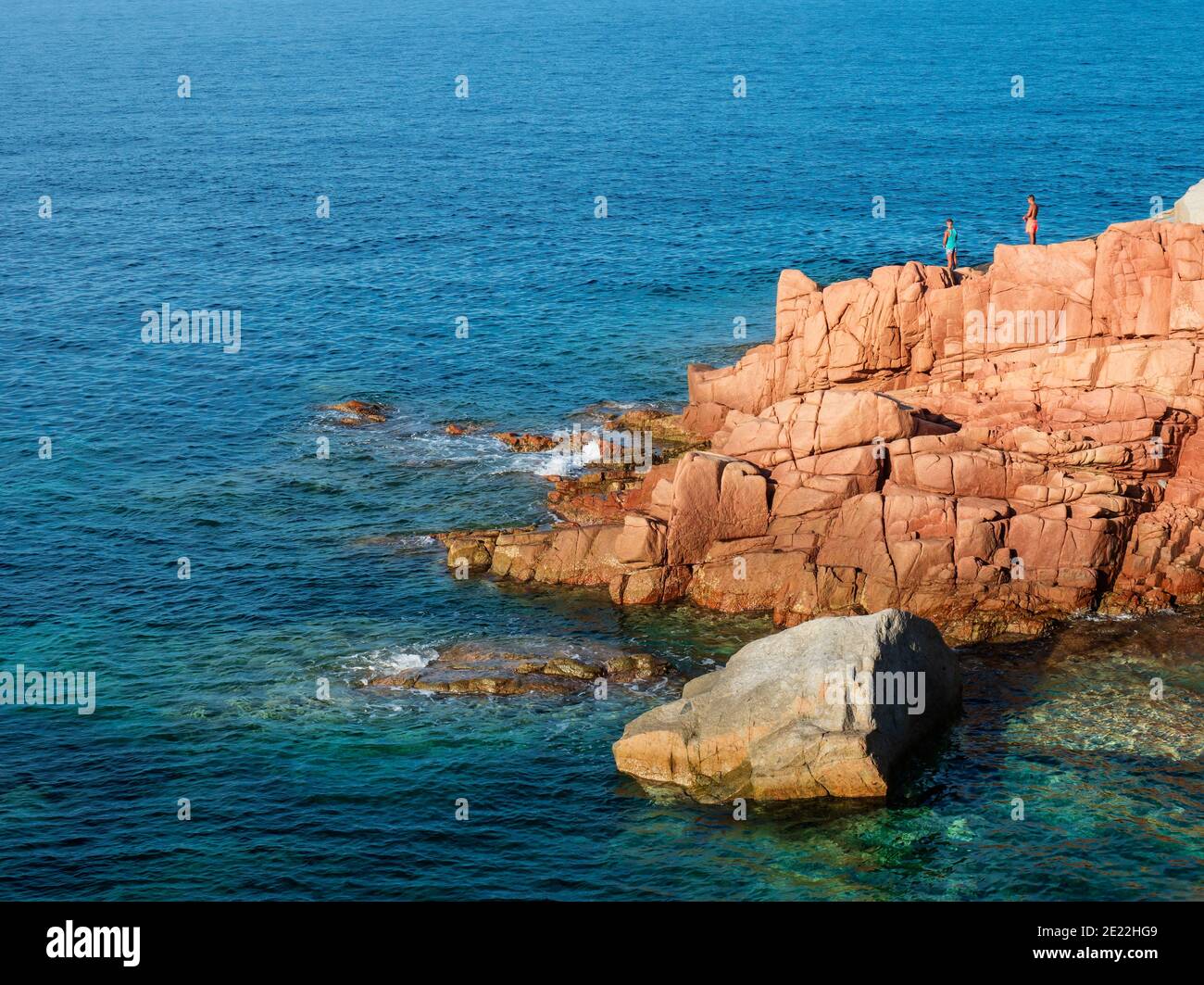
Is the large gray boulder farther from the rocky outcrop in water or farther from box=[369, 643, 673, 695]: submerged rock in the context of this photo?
the rocky outcrop in water

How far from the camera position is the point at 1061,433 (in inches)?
2530

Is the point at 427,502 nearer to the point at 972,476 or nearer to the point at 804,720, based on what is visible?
the point at 972,476

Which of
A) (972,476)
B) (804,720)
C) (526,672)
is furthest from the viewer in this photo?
(972,476)

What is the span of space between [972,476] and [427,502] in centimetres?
2908

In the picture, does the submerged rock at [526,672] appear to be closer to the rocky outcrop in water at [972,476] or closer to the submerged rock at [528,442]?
the rocky outcrop in water at [972,476]

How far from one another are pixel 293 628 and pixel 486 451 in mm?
21972

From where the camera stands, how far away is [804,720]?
51.2m

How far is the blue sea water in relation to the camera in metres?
48.7

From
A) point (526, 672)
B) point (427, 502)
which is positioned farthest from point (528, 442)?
point (526, 672)

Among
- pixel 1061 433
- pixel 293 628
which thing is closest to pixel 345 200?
pixel 293 628

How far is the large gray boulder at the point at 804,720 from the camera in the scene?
50.5 metres

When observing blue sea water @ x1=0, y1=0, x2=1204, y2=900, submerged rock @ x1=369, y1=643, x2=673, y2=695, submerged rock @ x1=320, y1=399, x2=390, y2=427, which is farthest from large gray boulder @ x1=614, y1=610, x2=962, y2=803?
submerged rock @ x1=320, y1=399, x2=390, y2=427

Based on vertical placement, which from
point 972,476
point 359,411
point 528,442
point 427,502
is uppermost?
point 359,411
